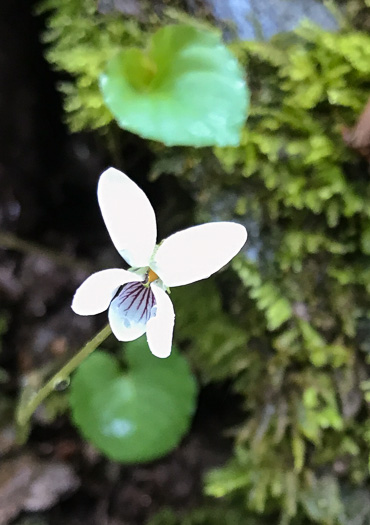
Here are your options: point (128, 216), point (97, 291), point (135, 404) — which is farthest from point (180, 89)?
point (135, 404)

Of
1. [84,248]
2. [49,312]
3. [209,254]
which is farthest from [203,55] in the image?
[49,312]

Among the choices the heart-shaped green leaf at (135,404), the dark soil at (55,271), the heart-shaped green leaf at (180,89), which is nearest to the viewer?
the heart-shaped green leaf at (180,89)

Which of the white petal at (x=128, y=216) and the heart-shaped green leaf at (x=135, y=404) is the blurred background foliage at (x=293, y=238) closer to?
the heart-shaped green leaf at (x=135, y=404)

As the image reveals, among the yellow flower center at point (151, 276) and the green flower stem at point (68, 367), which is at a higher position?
the yellow flower center at point (151, 276)

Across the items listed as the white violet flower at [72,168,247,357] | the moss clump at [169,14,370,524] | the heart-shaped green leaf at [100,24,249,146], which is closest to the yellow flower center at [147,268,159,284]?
the white violet flower at [72,168,247,357]

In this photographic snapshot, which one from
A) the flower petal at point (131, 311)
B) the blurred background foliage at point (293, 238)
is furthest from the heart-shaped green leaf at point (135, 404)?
the flower petal at point (131, 311)

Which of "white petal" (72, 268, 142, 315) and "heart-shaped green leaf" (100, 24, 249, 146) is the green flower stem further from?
"heart-shaped green leaf" (100, 24, 249, 146)

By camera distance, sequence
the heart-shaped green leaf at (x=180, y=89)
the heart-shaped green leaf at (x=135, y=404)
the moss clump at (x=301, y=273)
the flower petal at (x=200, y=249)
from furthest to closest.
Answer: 1. the heart-shaped green leaf at (x=135, y=404)
2. the moss clump at (x=301, y=273)
3. the heart-shaped green leaf at (x=180, y=89)
4. the flower petal at (x=200, y=249)

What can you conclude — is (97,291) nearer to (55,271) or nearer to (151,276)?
(151,276)
